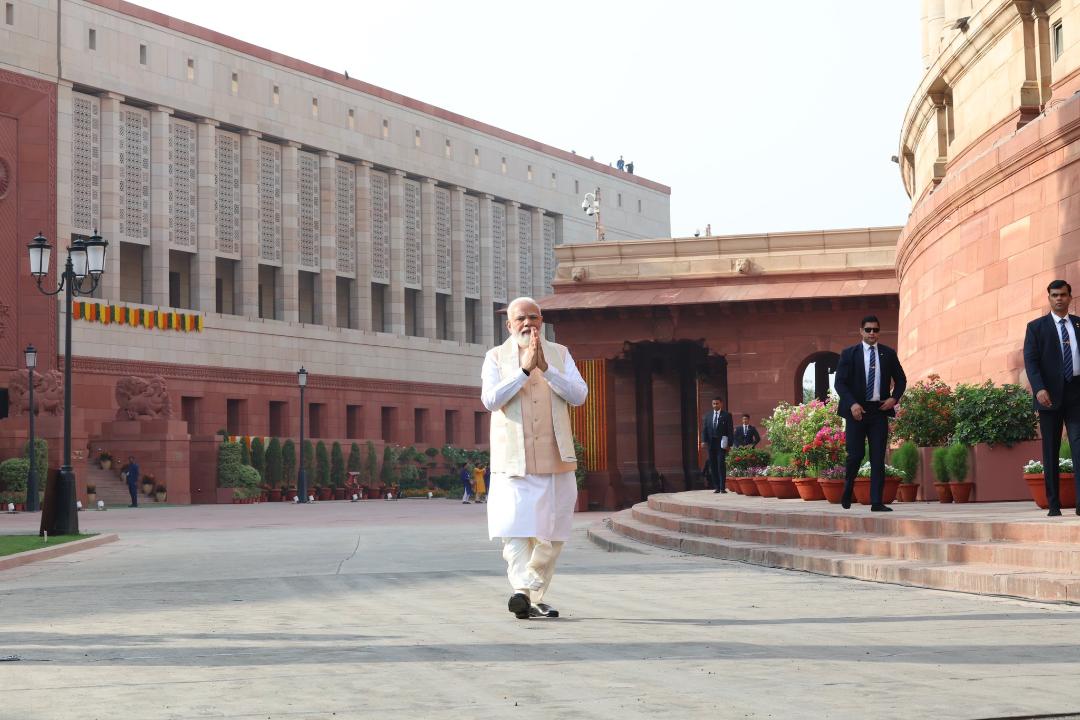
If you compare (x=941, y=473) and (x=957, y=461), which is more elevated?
(x=957, y=461)

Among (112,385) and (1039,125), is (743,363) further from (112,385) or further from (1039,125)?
(112,385)

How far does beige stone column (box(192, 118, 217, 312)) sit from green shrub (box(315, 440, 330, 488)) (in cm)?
658

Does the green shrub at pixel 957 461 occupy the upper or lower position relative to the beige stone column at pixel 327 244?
lower

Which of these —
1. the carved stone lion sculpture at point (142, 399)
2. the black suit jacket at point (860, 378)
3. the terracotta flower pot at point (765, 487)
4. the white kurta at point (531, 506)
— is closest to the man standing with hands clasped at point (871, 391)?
the black suit jacket at point (860, 378)

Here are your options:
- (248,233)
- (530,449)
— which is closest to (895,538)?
(530,449)

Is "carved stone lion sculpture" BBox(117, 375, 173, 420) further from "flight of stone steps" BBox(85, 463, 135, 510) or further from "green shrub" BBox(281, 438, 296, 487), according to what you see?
"green shrub" BBox(281, 438, 296, 487)

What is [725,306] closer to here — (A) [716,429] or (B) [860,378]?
(A) [716,429]

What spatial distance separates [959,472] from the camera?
1728cm

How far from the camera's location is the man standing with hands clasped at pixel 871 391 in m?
15.6

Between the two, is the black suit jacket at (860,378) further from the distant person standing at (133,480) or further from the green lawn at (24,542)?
the distant person standing at (133,480)

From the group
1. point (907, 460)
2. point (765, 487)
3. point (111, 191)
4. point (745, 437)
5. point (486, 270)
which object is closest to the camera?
point (907, 460)

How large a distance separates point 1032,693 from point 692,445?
Answer: 41207mm

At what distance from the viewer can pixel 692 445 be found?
156 feet

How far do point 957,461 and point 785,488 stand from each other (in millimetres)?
5542
